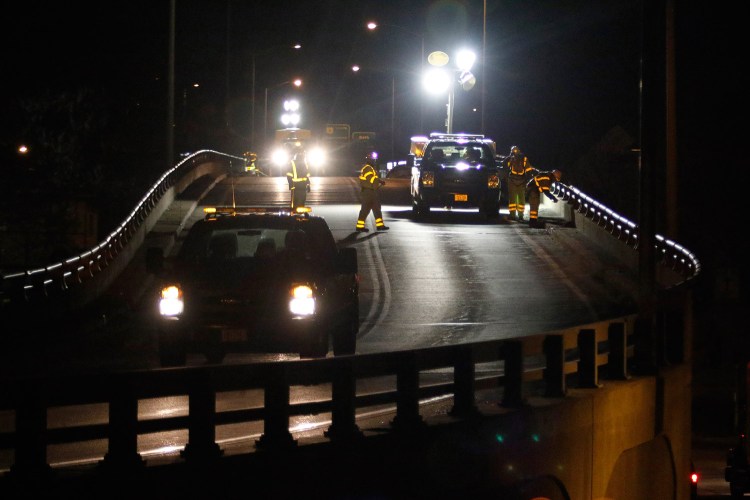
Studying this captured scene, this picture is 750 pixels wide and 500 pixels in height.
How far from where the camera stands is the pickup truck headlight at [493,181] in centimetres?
3491

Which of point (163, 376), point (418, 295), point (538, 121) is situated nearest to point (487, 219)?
point (418, 295)

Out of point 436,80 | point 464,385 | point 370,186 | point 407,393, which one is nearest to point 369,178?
point 370,186

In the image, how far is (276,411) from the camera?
8961mm

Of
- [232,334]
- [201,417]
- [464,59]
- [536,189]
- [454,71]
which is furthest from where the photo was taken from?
[454,71]

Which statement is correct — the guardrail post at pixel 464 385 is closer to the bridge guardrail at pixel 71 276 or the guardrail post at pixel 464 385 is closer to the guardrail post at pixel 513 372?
the guardrail post at pixel 513 372

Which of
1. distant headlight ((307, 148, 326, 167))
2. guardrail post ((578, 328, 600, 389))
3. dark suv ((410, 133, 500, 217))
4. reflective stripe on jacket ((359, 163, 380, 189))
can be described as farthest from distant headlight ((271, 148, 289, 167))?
guardrail post ((578, 328, 600, 389))

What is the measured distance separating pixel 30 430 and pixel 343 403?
286 cm

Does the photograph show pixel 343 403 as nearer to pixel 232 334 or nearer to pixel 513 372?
pixel 513 372

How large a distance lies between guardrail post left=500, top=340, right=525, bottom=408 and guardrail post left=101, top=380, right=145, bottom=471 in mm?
4800

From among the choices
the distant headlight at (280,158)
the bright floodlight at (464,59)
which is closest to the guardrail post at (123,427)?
the bright floodlight at (464,59)

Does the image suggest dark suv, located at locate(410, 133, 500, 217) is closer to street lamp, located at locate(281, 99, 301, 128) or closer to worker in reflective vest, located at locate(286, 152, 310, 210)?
worker in reflective vest, located at locate(286, 152, 310, 210)

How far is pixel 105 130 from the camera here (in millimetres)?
49500

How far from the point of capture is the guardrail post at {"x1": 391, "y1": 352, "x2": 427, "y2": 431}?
10.4 meters

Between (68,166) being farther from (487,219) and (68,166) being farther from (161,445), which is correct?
(161,445)
